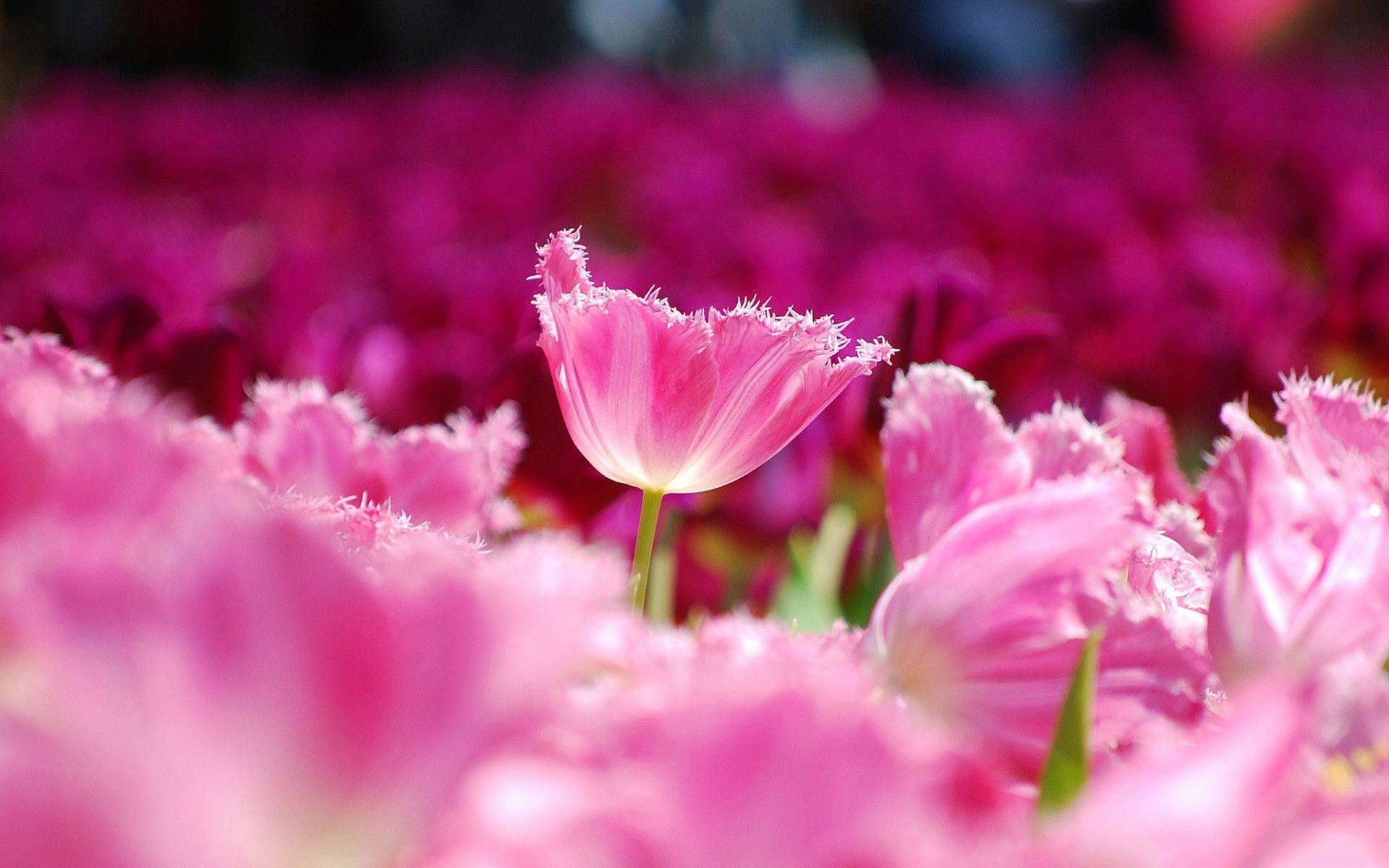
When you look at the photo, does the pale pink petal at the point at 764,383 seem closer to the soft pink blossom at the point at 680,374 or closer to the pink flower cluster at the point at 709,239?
the soft pink blossom at the point at 680,374

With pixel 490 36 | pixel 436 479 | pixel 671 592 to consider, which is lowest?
pixel 490 36

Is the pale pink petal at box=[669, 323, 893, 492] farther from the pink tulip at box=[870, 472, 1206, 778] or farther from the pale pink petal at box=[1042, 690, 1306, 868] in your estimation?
the pale pink petal at box=[1042, 690, 1306, 868]

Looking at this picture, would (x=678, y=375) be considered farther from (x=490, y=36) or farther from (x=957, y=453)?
(x=490, y=36)

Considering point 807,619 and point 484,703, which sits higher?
point 484,703

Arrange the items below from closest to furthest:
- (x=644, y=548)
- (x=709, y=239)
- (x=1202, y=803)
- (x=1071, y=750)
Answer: (x=1202, y=803)
(x=1071, y=750)
(x=644, y=548)
(x=709, y=239)

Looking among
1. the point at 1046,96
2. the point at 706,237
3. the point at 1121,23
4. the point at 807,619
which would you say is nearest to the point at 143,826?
the point at 807,619

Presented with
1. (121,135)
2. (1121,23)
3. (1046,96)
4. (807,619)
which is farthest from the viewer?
(1121,23)

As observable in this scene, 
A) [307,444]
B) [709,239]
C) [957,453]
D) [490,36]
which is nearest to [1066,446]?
[957,453]

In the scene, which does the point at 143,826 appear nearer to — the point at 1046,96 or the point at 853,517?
the point at 853,517
